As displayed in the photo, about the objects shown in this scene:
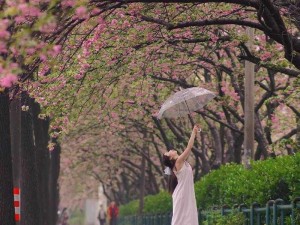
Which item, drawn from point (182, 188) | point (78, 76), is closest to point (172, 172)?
point (182, 188)

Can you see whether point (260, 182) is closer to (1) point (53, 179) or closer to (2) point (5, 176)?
(2) point (5, 176)

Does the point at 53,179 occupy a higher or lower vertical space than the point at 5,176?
higher

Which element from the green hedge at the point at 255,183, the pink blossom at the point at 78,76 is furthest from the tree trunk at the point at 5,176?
the green hedge at the point at 255,183

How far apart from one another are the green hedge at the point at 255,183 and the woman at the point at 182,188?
5.12ft

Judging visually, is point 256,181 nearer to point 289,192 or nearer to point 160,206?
point 289,192

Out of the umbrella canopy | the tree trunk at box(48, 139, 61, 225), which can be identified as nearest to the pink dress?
the umbrella canopy

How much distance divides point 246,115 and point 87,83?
382 centimetres

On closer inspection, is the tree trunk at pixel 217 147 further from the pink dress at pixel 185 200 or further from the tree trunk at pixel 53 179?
the pink dress at pixel 185 200

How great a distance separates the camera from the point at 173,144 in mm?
40156

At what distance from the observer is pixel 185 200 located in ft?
50.7

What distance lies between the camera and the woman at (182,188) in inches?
599

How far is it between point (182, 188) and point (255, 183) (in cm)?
291

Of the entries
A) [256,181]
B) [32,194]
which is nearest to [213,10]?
[256,181]

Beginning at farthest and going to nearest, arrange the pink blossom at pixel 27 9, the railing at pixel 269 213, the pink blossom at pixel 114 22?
the pink blossom at pixel 114 22, the railing at pixel 269 213, the pink blossom at pixel 27 9
